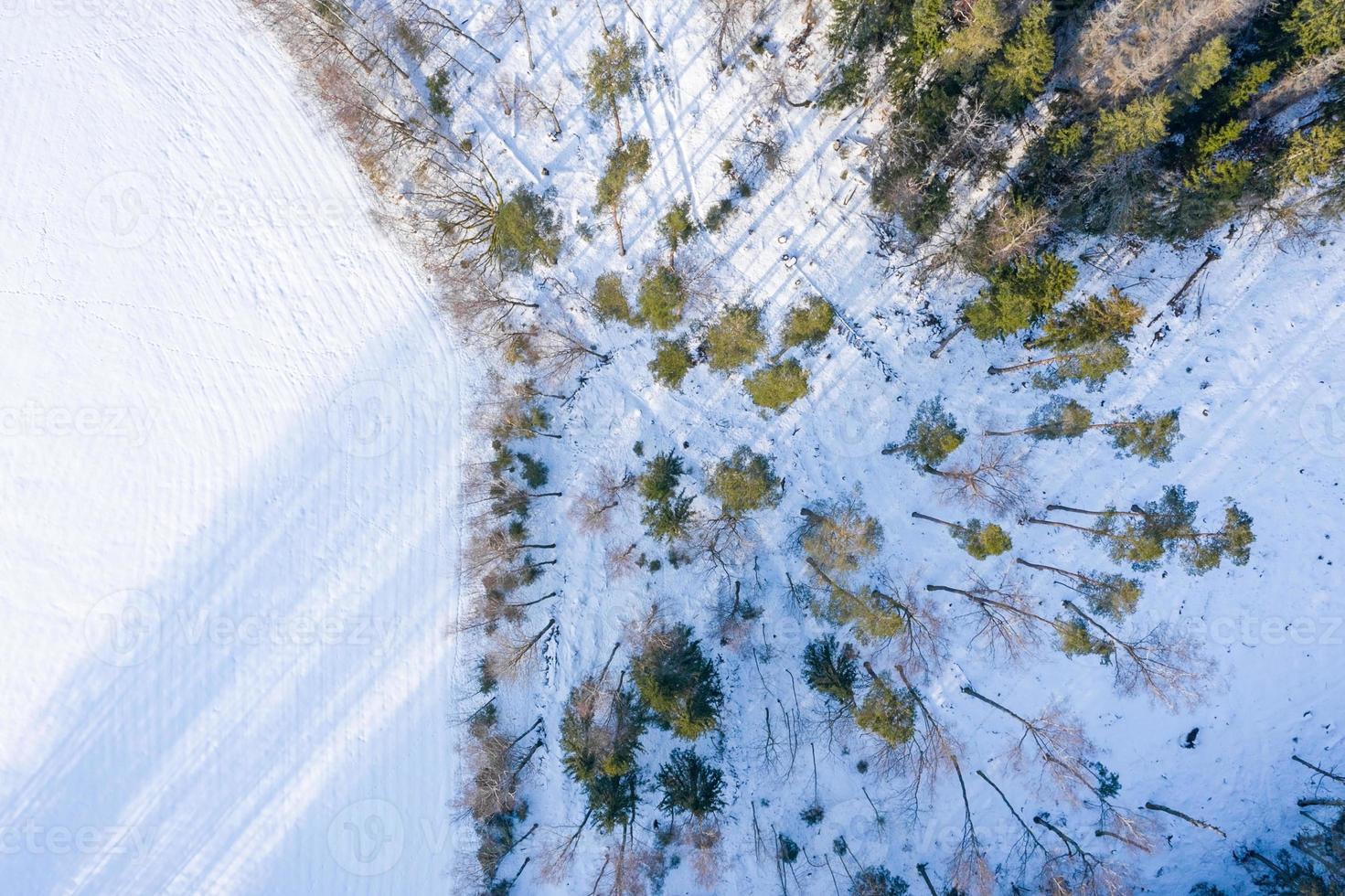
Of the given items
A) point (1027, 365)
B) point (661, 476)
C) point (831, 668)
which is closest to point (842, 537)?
point (831, 668)

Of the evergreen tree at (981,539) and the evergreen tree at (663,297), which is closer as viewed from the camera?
the evergreen tree at (981,539)

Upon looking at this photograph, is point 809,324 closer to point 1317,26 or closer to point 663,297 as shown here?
point 663,297

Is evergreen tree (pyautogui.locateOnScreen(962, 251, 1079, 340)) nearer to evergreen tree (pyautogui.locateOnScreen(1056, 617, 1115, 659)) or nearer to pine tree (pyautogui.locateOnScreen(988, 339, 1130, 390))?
pine tree (pyautogui.locateOnScreen(988, 339, 1130, 390))

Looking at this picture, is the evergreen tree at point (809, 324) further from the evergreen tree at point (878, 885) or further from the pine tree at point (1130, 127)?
the evergreen tree at point (878, 885)

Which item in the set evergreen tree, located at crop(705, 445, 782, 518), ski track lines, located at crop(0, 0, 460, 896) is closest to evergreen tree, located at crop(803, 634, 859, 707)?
evergreen tree, located at crop(705, 445, 782, 518)

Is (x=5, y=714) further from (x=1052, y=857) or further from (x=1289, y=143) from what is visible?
(x=1289, y=143)

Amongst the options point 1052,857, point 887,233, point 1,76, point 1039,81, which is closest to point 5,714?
point 1,76

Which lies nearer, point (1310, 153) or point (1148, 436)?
point (1310, 153)

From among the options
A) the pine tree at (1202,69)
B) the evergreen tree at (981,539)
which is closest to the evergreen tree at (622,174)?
the evergreen tree at (981,539)
